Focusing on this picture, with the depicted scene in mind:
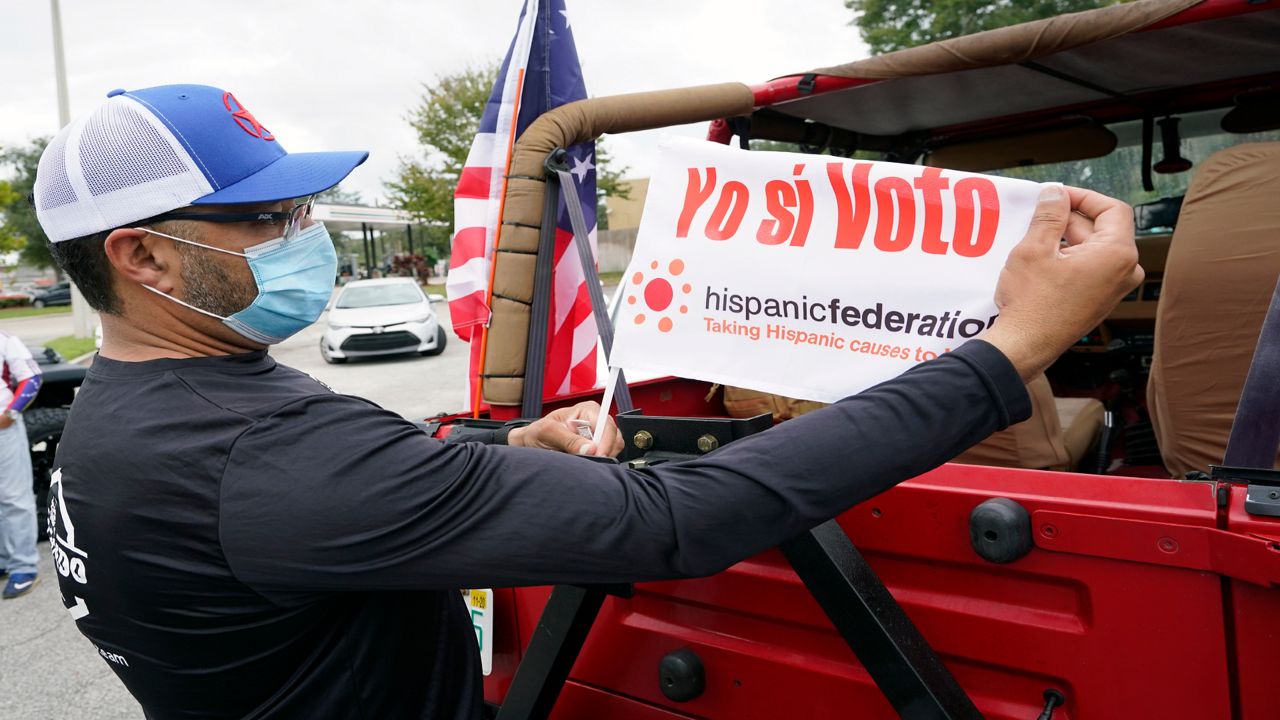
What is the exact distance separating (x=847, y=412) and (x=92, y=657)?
4.68 metres

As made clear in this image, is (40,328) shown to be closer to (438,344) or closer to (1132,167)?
(438,344)

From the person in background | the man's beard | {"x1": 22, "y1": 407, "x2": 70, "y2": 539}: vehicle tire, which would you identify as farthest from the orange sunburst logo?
{"x1": 22, "y1": 407, "x2": 70, "y2": 539}: vehicle tire

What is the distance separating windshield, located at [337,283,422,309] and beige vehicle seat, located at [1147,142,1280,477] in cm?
1590

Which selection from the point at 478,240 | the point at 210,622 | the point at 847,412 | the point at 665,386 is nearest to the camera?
the point at 847,412

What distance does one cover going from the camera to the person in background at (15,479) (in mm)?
5352

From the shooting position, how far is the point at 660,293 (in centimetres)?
165

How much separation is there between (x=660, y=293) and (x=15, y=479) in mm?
5573

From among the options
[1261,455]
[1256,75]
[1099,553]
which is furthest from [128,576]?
[1256,75]

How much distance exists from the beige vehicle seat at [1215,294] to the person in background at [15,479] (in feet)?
20.0

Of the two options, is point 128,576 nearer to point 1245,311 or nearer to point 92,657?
point 1245,311

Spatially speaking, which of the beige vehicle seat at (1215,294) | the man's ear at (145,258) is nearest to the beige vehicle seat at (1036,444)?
the beige vehicle seat at (1215,294)

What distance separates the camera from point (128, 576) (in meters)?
1.33

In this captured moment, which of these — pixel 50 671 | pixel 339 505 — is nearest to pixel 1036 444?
pixel 339 505

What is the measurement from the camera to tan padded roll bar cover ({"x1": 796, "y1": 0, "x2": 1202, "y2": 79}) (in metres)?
2.18
